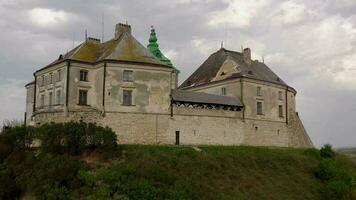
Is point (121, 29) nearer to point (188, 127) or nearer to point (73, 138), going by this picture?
point (188, 127)

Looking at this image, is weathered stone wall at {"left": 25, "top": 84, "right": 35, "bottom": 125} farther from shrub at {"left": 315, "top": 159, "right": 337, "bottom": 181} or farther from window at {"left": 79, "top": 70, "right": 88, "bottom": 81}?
shrub at {"left": 315, "top": 159, "right": 337, "bottom": 181}

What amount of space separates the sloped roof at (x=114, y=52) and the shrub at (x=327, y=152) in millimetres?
16565

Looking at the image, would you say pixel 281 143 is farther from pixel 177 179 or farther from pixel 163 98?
pixel 177 179

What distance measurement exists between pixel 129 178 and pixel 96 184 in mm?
1926

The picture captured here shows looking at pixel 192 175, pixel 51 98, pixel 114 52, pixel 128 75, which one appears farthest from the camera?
pixel 51 98

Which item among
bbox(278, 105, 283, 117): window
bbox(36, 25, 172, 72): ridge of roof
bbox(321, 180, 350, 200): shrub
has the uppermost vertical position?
bbox(36, 25, 172, 72): ridge of roof

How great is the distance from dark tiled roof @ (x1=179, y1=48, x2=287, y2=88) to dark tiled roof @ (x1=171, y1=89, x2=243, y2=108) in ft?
11.2

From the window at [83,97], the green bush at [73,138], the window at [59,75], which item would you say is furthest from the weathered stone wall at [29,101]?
the green bush at [73,138]

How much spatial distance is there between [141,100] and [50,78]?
26.2 ft

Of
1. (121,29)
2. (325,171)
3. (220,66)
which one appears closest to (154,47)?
(220,66)

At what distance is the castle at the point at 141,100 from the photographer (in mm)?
36625

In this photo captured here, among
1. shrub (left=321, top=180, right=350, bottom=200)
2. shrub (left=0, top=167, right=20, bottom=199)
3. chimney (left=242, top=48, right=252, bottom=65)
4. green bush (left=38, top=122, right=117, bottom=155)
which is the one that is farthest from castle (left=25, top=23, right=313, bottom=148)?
shrub (left=321, top=180, right=350, bottom=200)

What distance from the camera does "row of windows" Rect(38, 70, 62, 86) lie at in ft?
124

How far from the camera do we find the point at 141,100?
37312 mm
